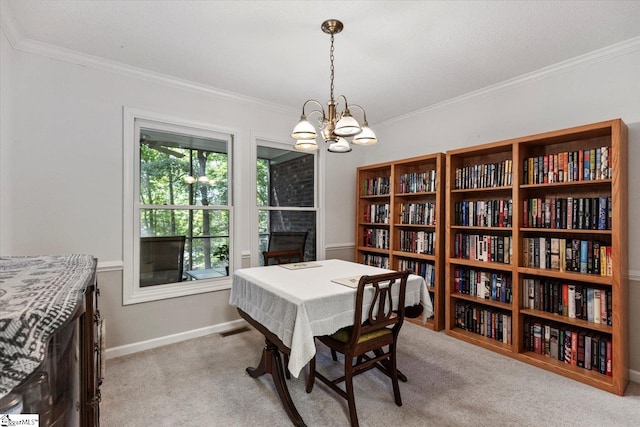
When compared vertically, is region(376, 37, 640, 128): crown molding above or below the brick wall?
above

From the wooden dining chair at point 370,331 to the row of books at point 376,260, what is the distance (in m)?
1.85

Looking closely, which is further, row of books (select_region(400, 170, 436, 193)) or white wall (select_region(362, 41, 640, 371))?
row of books (select_region(400, 170, 436, 193))

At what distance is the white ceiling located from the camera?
1.92m

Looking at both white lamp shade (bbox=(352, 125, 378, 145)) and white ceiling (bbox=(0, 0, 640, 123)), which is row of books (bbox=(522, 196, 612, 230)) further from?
white lamp shade (bbox=(352, 125, 378, 145))

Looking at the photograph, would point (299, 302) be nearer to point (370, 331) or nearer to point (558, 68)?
point (370, 331)

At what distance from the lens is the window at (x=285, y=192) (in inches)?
141

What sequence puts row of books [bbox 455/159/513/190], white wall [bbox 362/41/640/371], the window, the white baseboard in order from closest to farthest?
white wall [bbox 362/41/640/371] < the white baseboard < row of books [bbox 455/159/513/190] < the window

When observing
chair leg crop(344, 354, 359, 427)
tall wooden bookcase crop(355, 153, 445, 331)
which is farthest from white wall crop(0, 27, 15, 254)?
tall wooden bookcase crop(355, 153, 445, 331)

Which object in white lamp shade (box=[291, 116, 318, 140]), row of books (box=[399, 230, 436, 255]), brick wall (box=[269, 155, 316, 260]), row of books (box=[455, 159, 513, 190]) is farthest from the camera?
brick wall (box=[269, 155, 316, 260])

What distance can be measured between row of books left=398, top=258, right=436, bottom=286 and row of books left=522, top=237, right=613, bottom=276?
0.93m

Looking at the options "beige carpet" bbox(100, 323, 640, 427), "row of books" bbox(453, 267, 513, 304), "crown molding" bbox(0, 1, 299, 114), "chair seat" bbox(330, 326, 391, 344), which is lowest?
"beige carpet" bbox(100, 323, 640, 427)

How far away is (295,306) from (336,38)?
6.25ft

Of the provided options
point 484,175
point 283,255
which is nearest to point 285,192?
point 283,255

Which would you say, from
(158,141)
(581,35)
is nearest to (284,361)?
(158,141)
